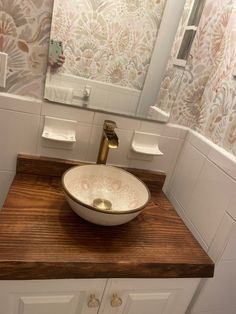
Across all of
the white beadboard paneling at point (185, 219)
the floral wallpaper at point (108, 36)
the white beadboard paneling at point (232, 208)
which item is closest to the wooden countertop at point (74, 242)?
the white beadboard paneling at point (185, 219)

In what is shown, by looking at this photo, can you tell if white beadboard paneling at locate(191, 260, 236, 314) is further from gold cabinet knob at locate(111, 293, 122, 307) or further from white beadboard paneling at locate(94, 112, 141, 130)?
white beadboard paneling at locate(94, 112, 141, 130)

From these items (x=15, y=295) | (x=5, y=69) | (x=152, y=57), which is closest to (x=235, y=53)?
(x=152, y=57)

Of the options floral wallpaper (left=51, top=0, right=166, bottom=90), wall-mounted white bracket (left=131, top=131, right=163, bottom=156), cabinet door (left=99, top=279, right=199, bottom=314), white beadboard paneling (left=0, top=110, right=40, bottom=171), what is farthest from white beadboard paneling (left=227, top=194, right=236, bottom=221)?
white beadboard paneling (left=0, top=110, right=40, bottom=171)

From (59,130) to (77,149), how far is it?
114 millimetres

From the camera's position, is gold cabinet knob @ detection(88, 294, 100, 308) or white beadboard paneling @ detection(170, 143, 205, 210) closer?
gold cabinet knob @ detection(88, 294, 100, 308)

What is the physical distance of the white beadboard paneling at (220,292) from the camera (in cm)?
87

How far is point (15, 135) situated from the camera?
0.98 m

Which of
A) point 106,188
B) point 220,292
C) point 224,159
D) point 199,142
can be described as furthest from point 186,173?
point 220,292

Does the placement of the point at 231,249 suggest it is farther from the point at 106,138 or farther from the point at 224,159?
the point at 106,138

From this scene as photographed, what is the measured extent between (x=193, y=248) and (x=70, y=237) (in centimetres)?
42

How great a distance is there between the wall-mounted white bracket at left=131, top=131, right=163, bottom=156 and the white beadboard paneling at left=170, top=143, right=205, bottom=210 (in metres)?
0.12

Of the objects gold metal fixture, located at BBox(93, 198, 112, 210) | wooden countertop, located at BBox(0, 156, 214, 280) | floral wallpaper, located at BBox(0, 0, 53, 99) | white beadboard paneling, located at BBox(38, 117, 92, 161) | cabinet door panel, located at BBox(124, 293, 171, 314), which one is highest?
floral wallpaper, located at BBox(0, 0, 53, 99)

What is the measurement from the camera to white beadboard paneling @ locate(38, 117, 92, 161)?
3.34 feet

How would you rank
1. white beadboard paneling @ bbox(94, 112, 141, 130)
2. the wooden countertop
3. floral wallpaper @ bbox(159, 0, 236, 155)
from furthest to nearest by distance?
white beadboard paneling @ bbox(94, 112, 141, 130) → floral wallpaper @ bbox(159, 0, 236, 155) → the wooden countertop
